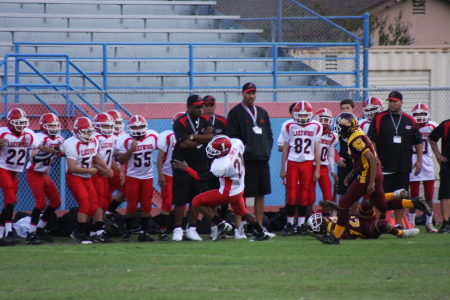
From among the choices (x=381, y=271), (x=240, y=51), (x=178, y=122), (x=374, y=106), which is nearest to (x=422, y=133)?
(x=374, y=106)

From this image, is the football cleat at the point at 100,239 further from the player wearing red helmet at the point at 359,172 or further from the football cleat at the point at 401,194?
the football cleat at the point at 401,194

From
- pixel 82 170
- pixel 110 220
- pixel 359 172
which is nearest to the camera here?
pixel 359 172

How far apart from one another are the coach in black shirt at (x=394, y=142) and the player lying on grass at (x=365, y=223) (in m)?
0.69

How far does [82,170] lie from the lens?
30.0 feet

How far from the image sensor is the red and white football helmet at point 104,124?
987 cm

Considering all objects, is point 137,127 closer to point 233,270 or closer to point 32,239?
point 32,239

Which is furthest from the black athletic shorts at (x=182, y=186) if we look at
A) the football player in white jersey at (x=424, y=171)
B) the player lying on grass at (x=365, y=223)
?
the football player in white jersey at (x=424, y=171)

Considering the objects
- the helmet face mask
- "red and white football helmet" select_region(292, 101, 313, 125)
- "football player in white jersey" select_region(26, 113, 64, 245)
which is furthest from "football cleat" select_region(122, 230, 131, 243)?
the helmet face mask

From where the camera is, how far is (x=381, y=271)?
20.9 ft

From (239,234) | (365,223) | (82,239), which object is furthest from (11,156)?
(365,223)

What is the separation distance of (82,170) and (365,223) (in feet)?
12.1

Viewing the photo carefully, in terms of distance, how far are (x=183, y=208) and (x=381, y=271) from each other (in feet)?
11.9

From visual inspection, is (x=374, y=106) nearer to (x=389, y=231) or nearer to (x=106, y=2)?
(x=389, y=231)

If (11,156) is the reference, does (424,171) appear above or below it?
below
